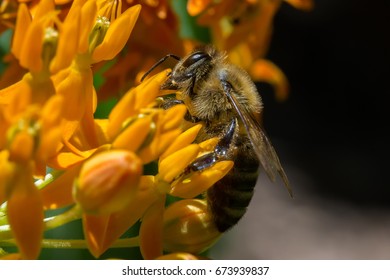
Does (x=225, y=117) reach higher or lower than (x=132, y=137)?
lower

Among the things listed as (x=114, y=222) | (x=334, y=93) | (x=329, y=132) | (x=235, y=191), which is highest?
(x=114, y=222)

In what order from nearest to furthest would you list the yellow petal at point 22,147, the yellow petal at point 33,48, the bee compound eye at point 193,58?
1. the yellow petal at point 22,147
2. the yellow petal at point 33,48
3. the bee compound eye at point 193,58

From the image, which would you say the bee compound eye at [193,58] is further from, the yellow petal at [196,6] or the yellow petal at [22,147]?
the yellow petal at [22,147]

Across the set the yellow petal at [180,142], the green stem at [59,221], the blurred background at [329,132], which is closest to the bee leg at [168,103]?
the yellow petal at [180,142]

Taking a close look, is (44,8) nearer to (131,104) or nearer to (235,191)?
(131,104)

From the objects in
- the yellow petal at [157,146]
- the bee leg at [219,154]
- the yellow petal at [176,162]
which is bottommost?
the bee leg at [219,154]

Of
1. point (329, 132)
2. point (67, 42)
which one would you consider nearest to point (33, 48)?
point (67, 42)

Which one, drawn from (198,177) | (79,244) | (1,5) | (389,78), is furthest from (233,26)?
(389,78)
